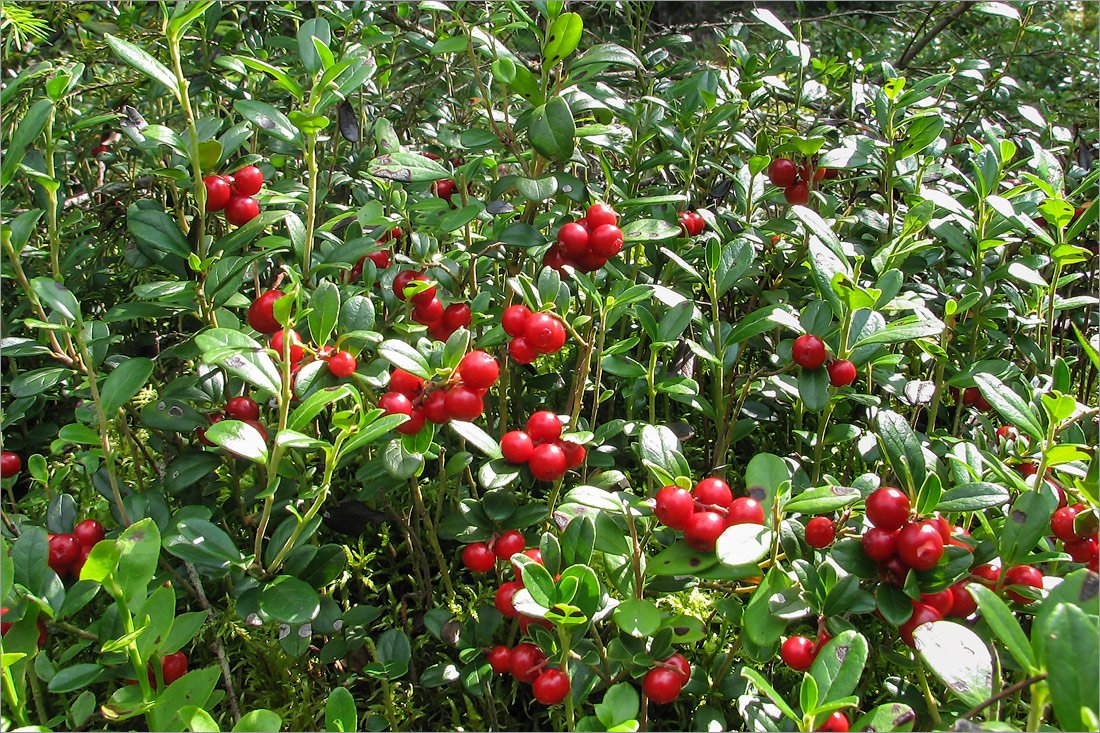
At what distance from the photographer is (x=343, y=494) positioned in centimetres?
201

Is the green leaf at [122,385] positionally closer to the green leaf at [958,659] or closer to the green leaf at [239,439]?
the green leaf at [239,439]

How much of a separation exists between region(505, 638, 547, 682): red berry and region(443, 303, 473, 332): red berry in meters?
0.56

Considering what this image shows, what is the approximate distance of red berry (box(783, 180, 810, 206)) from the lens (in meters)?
1.84

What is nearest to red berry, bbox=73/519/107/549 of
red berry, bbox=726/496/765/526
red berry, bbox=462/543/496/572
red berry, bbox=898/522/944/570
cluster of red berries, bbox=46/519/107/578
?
cluster of red berries, bbox=46/519/107/578

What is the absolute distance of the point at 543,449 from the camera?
1.26 meters

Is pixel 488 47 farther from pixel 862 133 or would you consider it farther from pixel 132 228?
pixel 862 133

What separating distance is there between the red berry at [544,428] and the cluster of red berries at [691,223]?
66 centimetres

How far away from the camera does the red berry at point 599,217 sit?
4.74 ft

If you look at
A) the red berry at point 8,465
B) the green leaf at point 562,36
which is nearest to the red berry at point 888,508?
the green leaf at point 562,36

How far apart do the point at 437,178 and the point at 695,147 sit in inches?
23.3

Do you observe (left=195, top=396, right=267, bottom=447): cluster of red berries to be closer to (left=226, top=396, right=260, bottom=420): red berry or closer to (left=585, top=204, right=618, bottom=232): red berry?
(left=226, top=396, right=260, bottom=420): red berry

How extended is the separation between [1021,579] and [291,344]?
1099 millimetres

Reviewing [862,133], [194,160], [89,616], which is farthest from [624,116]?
[89,616]

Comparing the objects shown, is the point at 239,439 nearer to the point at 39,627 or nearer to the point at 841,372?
the point at 39,627
